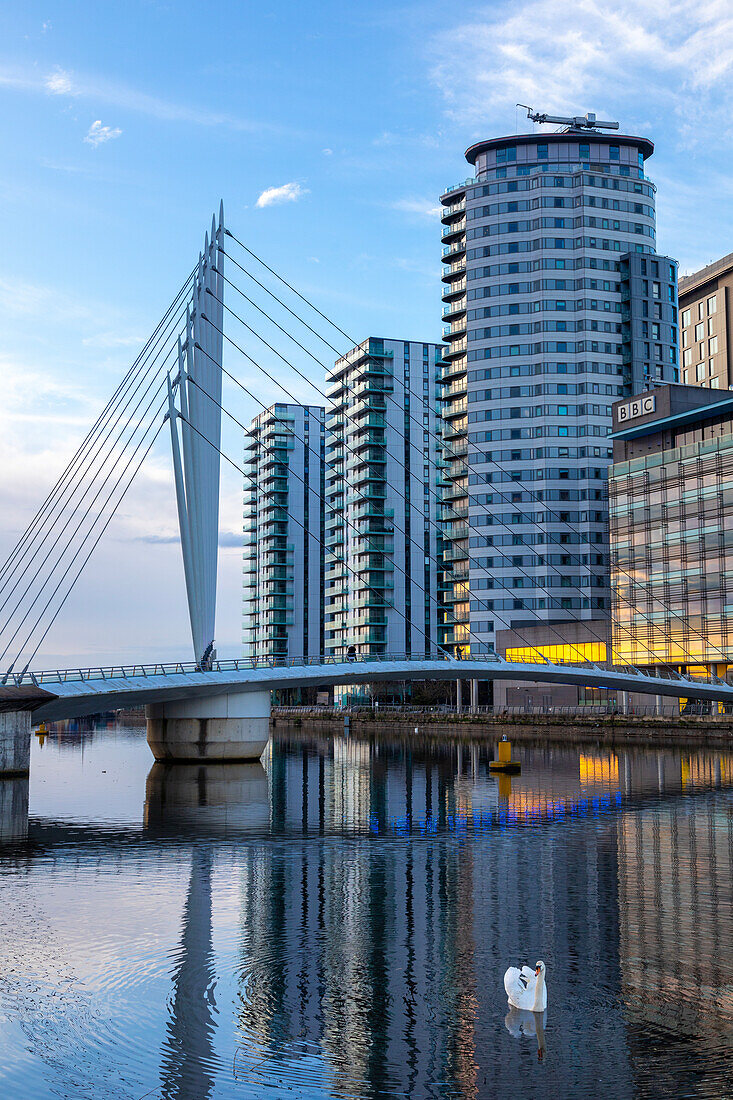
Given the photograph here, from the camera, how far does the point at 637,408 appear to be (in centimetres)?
11650

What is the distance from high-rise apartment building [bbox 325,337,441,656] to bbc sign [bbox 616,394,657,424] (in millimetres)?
50277

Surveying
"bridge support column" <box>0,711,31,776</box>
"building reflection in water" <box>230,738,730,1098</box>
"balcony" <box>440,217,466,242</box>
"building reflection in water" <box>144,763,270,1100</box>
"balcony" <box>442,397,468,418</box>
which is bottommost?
"building reflection in water" <box>144,763,270,1100</box>

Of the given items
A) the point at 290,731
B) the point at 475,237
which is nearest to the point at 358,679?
the point at 290,731

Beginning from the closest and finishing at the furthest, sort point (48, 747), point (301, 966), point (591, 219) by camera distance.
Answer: point (301, 966) < point (48, 747) < point (591, 219)

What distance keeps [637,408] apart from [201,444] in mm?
67677

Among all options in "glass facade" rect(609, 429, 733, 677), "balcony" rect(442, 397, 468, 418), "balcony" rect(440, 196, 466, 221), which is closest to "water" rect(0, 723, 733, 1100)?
"glass facade" rect(609, 429, 733, 677)

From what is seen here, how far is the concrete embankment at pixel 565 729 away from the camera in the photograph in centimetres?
8044

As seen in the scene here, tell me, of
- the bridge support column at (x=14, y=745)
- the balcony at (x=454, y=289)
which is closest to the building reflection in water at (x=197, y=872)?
the bridge support column at (x=14, y=745)

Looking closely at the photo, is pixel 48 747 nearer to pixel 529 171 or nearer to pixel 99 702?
pixel 99 702

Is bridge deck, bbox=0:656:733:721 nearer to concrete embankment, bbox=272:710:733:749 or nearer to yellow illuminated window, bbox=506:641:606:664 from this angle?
concrete embankment, bbox=272:710:733:749

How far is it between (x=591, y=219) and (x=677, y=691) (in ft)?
285

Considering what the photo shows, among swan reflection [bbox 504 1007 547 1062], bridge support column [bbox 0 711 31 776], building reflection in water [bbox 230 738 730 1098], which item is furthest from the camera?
bridge support column [bbox 0 711 31 776]

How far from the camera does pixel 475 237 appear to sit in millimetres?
147875

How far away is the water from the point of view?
14578 millimetres
